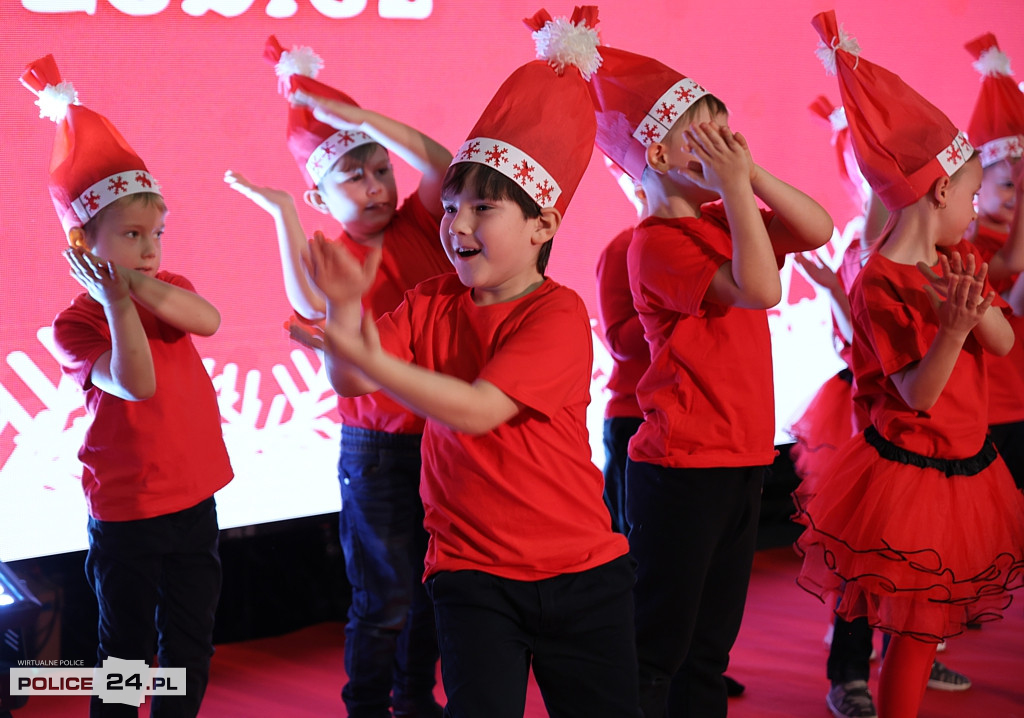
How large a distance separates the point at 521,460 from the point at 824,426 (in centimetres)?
160

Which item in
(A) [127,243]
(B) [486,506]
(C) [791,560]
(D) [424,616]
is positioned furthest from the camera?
(C) [791,560]

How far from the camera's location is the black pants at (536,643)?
1.56m

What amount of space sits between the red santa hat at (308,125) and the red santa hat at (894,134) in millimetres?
1212

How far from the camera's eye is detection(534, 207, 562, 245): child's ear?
1685mm

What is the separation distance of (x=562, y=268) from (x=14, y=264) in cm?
174

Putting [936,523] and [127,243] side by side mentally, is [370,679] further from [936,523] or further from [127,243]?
[936,523]

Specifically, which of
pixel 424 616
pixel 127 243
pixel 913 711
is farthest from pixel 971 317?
pixel 127 243

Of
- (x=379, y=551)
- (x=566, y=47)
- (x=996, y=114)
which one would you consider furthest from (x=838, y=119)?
(x=379, y=551)

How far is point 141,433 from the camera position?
2188 millimetres

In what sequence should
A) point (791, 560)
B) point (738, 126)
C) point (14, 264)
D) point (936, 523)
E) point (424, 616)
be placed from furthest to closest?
point (791, 560)
point (738, 126)
point (14, 264)
point (424, 616)
point (936, 523)

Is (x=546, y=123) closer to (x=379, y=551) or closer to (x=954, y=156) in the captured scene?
(x=954, y=156)

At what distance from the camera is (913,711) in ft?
7.11

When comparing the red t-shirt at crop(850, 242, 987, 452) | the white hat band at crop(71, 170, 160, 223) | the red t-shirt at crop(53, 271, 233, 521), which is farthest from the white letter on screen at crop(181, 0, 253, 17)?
the red t-shirt at crop(850, 242, 987, 452)

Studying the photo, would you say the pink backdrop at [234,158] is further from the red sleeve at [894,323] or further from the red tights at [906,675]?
the red tights at [906,675]
